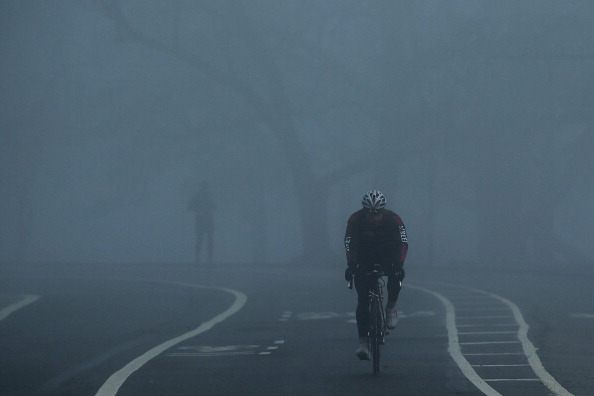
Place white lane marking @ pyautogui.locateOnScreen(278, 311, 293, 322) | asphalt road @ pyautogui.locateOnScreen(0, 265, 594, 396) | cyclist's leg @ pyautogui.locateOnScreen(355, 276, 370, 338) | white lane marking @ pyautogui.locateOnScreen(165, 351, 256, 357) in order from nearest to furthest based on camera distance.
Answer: asphalt road @ pyautogui.locateOnScreen(0, 265, 594, 396) → cyclist's leg @ pyautogui.locateOnScreen(355, 276, 370, 338) → white lane marking @ pyautogui.locateOnScreen(165, 351, 256, 357) → white lane marking @ pyautogui.locateOnScreen(278, 311, 293, 322)

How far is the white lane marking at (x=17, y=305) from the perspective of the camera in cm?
2326

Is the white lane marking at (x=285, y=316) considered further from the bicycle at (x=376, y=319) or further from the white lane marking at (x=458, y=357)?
the bicycle at (x=376, y=319)

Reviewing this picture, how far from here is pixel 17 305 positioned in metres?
25.0

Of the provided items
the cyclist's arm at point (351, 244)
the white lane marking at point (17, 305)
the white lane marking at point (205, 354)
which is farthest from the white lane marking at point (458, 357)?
the white lane marking at point (17, 305)

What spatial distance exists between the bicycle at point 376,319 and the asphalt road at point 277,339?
0.75 feet

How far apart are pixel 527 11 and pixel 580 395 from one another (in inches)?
1433

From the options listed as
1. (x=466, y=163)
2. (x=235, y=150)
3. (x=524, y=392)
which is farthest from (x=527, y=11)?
(x=524, y=392)

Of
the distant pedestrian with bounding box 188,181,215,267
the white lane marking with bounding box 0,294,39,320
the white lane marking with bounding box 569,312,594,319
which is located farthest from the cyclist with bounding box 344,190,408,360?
the distant pedestrian with bounding box 188,181,215,267

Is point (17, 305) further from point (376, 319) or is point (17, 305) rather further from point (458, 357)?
point (376, 319)

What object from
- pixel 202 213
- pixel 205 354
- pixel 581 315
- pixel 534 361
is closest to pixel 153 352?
pixel 205 354

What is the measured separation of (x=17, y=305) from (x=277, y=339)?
6987 mm

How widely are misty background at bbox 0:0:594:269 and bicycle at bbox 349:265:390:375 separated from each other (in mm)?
28812

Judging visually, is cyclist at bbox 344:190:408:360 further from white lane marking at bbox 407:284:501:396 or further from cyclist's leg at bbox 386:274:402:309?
white lane marking at bbox 407:284:501:396

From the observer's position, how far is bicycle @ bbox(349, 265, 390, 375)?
14.9 meters
